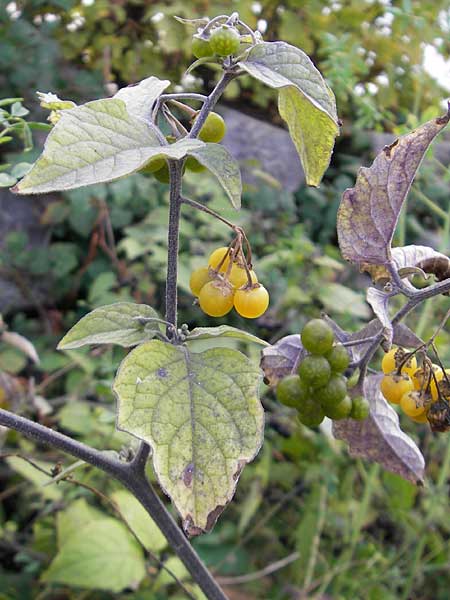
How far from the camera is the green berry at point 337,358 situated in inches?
19.7

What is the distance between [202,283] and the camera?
577mm

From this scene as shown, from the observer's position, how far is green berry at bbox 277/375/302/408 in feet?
1.67

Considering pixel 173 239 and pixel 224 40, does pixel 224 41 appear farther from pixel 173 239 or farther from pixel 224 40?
pixel 173 239

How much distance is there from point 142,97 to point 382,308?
9.9 inches

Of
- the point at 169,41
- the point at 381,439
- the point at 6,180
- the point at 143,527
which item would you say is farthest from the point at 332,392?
the point at 169,41

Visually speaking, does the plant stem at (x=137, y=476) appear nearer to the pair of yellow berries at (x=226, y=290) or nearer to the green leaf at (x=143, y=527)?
the pair of yellow berries at (x=226, y=290)

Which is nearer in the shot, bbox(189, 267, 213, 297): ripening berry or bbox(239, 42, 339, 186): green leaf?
bbox(239, 42, 339, 186): green leaf

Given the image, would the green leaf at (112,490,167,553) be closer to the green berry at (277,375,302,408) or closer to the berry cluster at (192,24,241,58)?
the green berry at (277,375,302,408)

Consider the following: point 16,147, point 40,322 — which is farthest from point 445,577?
point 16,147

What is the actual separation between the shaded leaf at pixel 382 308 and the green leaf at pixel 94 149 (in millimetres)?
165

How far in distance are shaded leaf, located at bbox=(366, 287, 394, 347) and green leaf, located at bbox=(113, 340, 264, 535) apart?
96mm

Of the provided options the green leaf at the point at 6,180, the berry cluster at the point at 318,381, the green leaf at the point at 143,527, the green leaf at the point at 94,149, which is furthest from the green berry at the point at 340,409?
the green leaf at the point at 143,527

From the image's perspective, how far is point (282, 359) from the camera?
553 millimetres

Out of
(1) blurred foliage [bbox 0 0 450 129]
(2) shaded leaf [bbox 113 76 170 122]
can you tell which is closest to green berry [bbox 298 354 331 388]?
(2) shaded leaf [bbox 113 76 170 122]
